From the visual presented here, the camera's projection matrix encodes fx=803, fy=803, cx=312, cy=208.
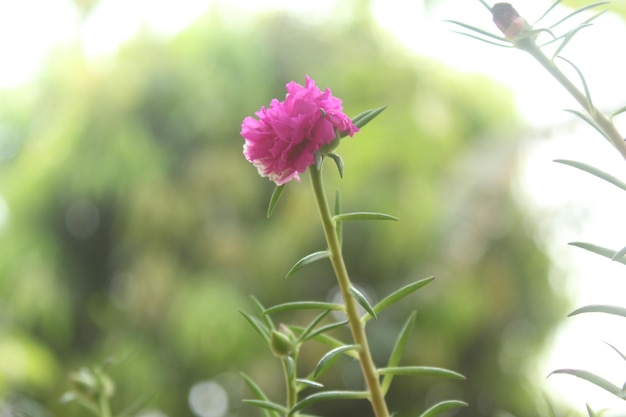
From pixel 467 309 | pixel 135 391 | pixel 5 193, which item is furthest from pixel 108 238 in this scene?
pixel 467 309

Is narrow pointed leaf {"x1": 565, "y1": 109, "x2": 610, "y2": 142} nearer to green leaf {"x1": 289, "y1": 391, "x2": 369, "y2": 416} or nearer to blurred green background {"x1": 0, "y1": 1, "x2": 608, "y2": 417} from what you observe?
green leaf {"x1": 289, "y1": 391, "x2": 369, "y2": 416}

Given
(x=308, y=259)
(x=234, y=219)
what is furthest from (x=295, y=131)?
(x=234, y=219)

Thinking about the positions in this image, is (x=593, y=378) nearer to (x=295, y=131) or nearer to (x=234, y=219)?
(x=295, y=131)

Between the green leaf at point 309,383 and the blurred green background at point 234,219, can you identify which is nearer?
the green leaf at point 309,383

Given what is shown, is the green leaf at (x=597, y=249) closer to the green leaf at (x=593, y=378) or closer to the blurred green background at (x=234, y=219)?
the green leaf at (x=593, y=378)

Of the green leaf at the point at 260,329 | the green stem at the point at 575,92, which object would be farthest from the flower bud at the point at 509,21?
the green leaf at the point at 260,329

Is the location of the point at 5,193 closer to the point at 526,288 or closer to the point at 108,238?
the point at 108,238

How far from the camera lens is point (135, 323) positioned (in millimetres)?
2348

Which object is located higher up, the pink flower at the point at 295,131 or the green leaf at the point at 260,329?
the pink flower at the point at 295,131

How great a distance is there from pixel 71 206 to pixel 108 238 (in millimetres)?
161

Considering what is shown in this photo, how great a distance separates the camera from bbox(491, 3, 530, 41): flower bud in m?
0.19

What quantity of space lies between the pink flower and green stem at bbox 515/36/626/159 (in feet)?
0.16

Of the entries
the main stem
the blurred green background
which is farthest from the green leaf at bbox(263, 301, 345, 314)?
the blurred green background

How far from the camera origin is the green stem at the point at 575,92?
7.5 inches
